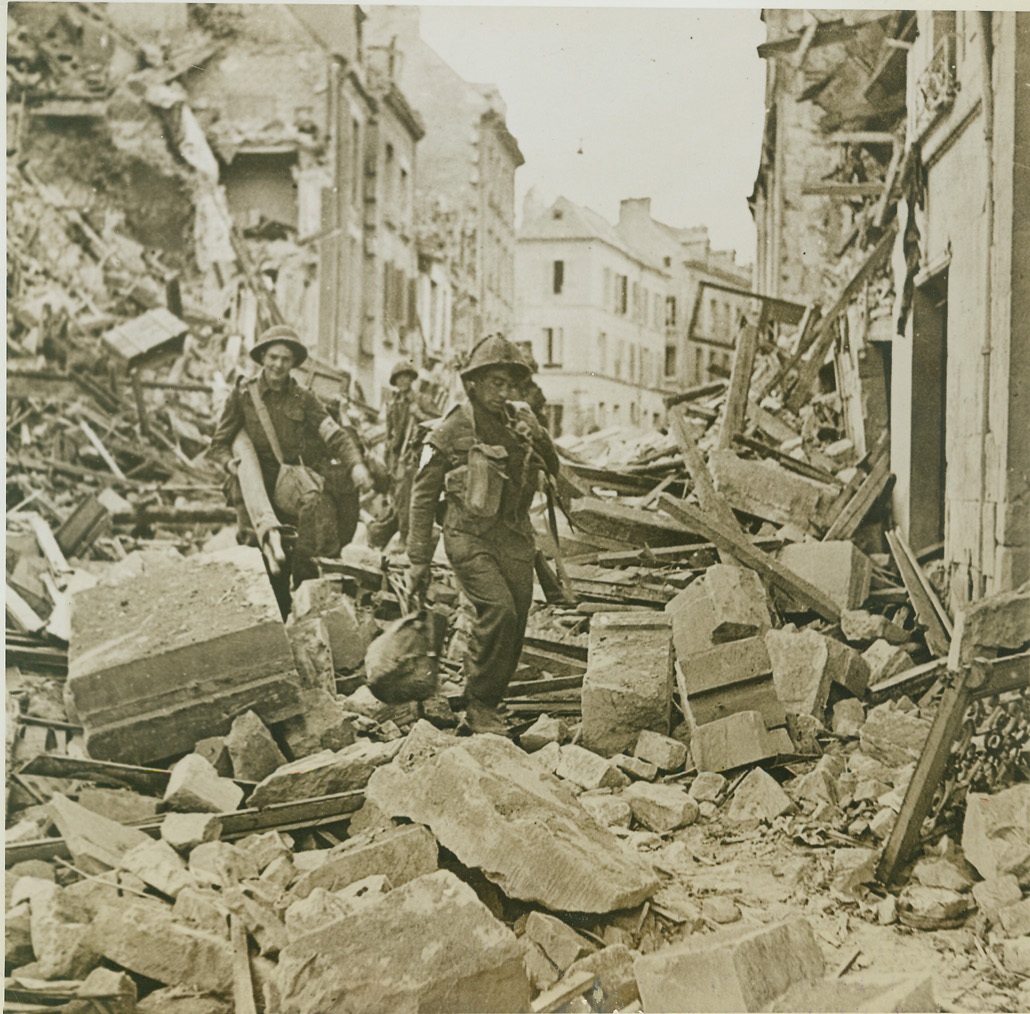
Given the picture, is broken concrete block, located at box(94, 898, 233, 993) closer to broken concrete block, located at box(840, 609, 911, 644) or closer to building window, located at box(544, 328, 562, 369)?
building window, located at box(544, 328, 562, 369)

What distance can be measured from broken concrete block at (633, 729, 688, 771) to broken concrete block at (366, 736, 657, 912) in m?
0.50

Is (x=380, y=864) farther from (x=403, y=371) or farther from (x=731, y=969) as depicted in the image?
(x=403, y=371)

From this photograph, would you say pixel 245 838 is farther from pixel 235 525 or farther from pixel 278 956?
pixel 235 525

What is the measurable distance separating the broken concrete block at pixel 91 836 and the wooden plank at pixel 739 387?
3.22 metres

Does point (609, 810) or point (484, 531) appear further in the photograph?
point (484, 531)

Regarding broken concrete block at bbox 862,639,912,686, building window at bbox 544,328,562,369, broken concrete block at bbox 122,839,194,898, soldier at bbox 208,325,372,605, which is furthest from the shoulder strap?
broken concrete block at bbox 862,639,912,686

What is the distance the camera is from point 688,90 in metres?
3.76

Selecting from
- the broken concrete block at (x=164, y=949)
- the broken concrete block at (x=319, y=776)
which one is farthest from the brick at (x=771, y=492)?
the broken concrete block at (x=164, y=949)

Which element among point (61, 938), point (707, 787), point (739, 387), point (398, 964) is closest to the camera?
point (398, 964)

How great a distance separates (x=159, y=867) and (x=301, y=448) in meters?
1.88

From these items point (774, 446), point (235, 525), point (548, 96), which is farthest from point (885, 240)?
point (235, 525)

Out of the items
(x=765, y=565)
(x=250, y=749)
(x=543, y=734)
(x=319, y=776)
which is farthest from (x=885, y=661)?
(x=250, y=749)

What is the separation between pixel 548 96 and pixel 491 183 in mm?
591

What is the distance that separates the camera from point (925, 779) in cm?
331
